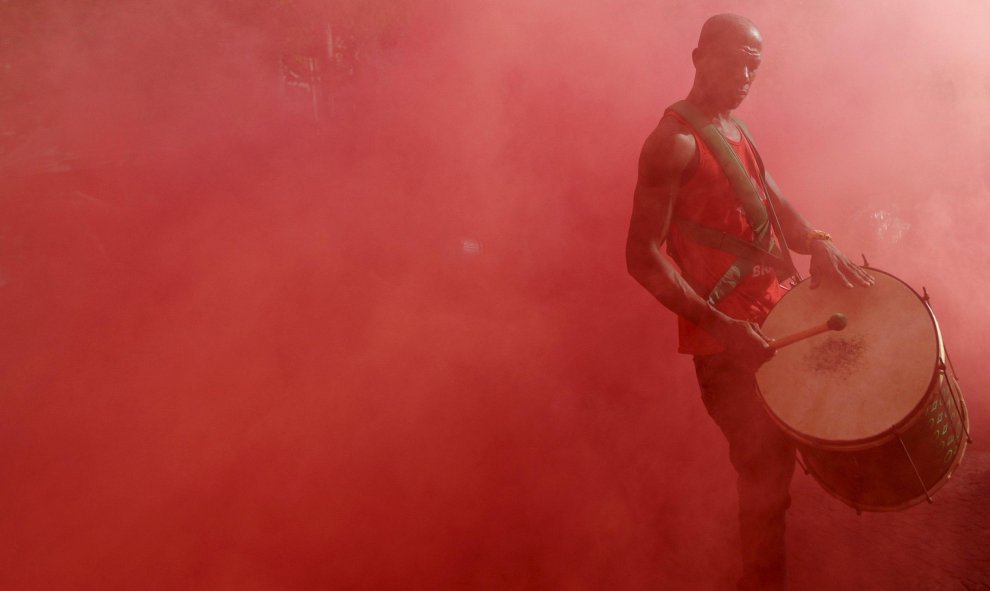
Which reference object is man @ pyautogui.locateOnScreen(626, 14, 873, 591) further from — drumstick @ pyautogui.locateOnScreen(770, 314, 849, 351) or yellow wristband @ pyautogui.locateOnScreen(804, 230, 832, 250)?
drumstick @ pyautogui.locateOnScreen(770, 314, 849, 351)

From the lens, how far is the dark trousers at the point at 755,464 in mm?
1966

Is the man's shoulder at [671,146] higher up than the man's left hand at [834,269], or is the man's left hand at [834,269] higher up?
the man's shoulder at [671,146]

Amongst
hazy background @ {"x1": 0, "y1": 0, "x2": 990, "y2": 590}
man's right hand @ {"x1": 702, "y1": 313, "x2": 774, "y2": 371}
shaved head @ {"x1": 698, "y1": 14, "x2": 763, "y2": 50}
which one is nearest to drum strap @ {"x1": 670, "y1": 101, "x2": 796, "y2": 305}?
man's right hand @ {"x1": 702, "y1": 313, "x2": 774, "y2": 371}

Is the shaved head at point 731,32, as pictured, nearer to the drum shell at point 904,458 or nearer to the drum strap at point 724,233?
the drum strap at point 724,233

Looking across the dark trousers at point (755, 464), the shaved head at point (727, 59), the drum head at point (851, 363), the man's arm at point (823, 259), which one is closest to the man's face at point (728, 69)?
the shaved head at point (727, 59)

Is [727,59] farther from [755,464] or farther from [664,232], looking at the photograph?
[755,464]

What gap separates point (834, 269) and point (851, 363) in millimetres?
306

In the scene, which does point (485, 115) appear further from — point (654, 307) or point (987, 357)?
point (987, 357)

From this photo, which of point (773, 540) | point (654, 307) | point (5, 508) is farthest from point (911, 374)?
point (5, 508)

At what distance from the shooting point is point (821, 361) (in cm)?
178

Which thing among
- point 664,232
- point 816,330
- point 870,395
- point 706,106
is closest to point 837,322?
point 816,330

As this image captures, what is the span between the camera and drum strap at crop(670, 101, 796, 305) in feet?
6.37

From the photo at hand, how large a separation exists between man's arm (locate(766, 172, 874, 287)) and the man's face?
36 cm

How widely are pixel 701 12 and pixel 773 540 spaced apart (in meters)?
3.24
